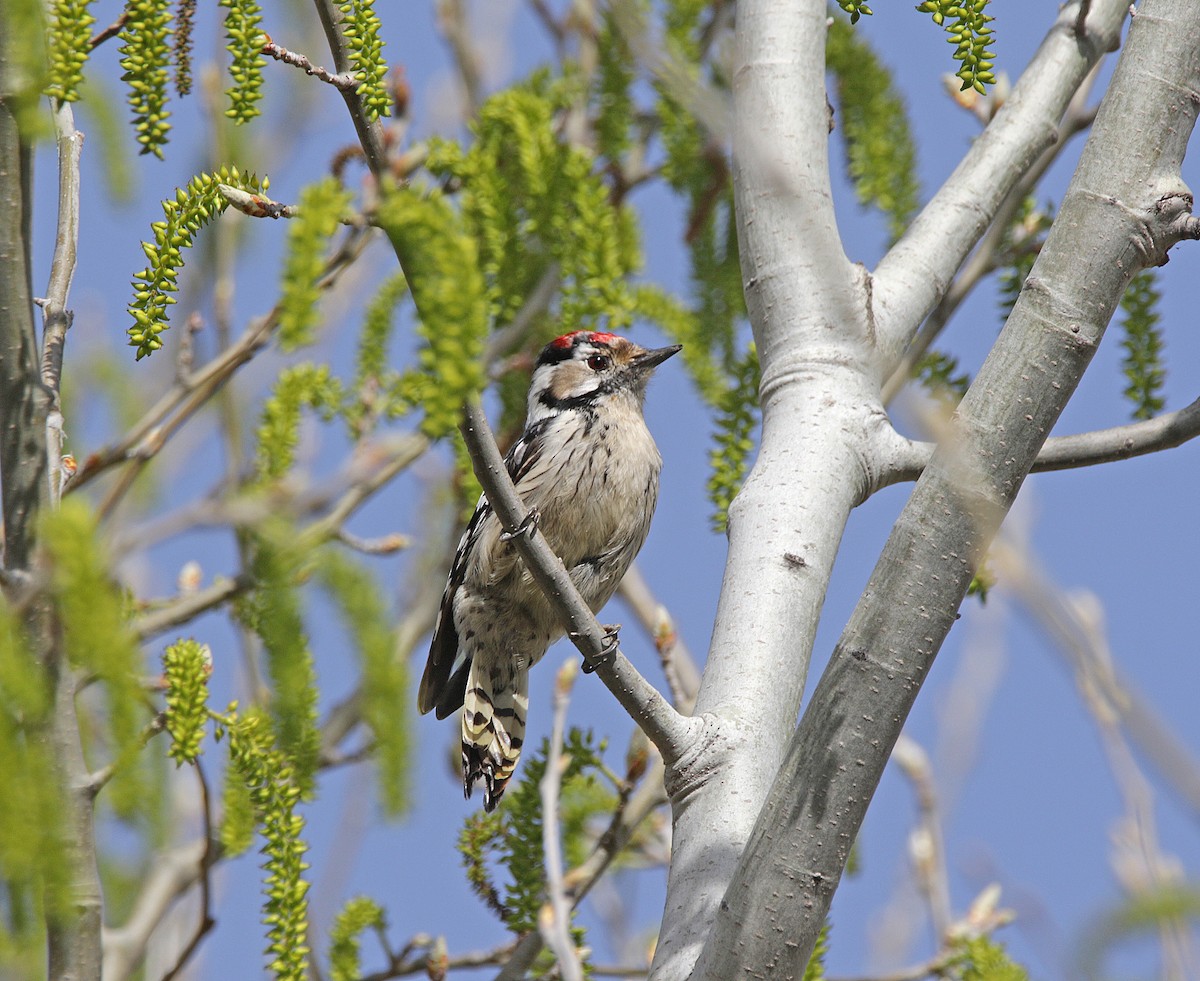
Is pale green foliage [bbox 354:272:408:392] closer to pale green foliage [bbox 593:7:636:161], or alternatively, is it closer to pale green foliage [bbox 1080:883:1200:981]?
pale green foliage [bbox 593:7:636:161]

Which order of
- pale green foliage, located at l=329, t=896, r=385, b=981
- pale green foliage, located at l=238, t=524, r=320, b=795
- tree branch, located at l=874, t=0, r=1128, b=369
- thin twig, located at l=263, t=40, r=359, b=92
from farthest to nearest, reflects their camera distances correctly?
tree branch, located at l=874, t=0, r=1128, b=369 < pale green foliage, located at l=329, t=896, r=385, b=981 < thin twig, located at l=263, t=40, r=359, b=92 < pale green foliage, located at l=238, t=524, r=320, b=795

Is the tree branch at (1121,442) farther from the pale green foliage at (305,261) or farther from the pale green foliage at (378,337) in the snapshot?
the pale green foliage at (378,337)

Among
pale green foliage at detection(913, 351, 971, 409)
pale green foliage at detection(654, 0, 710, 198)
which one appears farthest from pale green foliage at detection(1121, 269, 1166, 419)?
A: pale green foliage at detection(654, 0, 710, 198)

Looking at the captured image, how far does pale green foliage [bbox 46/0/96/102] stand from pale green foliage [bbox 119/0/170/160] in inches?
18.6

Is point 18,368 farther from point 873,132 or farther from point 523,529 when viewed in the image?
point 873,132

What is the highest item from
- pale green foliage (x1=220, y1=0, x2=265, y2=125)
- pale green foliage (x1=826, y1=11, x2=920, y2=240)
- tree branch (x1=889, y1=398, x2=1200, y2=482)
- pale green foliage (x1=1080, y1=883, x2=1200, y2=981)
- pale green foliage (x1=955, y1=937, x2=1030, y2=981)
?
pale green foliage (x1=826, y1=11, x2=920, y2=240)

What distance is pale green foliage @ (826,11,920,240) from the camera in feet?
14.8

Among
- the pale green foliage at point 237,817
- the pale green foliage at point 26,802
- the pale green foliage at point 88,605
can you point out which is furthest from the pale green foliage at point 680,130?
the pale green foliage at point 88,605

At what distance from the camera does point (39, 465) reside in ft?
7.47

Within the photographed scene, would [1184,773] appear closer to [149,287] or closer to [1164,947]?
[1164,947]

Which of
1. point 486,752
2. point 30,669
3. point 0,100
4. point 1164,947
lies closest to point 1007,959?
point 1164,947

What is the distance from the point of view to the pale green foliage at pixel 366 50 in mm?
2061

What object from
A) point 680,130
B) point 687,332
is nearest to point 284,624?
point 687,332

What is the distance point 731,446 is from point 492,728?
147cm
